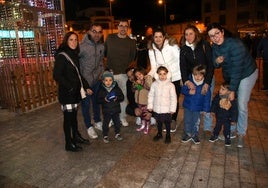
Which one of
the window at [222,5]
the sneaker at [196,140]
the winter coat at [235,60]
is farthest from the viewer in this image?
the window at [222,5]

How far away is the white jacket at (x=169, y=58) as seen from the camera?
16.6ft

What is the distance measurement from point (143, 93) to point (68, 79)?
5.34 ft

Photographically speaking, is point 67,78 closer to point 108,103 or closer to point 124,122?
point 108,103

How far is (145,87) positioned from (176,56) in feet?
2.95

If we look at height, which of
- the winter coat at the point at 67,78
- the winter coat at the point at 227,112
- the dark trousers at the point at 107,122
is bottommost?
the dark trousers at the point at 107,122

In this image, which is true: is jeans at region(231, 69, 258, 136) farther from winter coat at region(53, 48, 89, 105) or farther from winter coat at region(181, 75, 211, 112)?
winter coat at region(53, 48, 89, 105)

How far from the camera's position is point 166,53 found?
5082 millimetres

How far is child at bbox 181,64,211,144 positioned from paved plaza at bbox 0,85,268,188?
1.18 feet

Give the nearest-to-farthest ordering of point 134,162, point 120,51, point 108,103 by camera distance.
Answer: point 134,162 → point 108,103 → point 120,51

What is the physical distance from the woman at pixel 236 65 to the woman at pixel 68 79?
7.38ft

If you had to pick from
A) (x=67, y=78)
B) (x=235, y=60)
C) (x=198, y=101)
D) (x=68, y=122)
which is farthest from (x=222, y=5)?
(x=68, y=122)

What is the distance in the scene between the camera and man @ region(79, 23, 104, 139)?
16.8 ft

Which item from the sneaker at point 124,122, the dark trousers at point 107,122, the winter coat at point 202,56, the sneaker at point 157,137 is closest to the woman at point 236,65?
the winter coat at point 202,56

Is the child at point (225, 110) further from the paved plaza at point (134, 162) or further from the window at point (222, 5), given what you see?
the window at point (222, 5)
